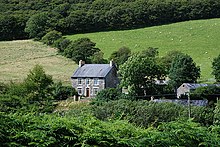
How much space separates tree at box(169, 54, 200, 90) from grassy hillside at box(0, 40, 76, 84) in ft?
53.9

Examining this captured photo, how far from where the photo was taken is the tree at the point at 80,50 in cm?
7975

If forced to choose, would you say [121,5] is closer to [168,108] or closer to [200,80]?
[200,80]

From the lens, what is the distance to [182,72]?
6047 centimetres

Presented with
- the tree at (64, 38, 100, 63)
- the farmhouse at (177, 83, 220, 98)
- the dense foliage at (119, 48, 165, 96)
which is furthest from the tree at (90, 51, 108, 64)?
the farmhouse at (177, 83, 220, 98)

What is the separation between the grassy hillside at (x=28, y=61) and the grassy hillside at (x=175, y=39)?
937 cm

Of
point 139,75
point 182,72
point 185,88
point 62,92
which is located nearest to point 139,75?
point 139,75

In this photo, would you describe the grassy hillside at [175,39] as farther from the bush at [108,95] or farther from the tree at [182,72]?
the bush at [108,95]

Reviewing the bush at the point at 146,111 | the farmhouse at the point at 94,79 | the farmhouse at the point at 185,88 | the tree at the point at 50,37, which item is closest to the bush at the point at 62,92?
the farmhouse at the point at 94,79

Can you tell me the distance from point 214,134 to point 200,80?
5791cm

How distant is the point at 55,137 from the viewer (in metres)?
6.54

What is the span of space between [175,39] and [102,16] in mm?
26745

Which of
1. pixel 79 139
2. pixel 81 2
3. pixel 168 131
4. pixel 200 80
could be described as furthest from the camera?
pixel 81 2

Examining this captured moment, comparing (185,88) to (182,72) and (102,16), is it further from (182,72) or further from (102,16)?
(102,16)

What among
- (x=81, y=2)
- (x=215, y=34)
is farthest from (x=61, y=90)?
(x=81, y=2)
